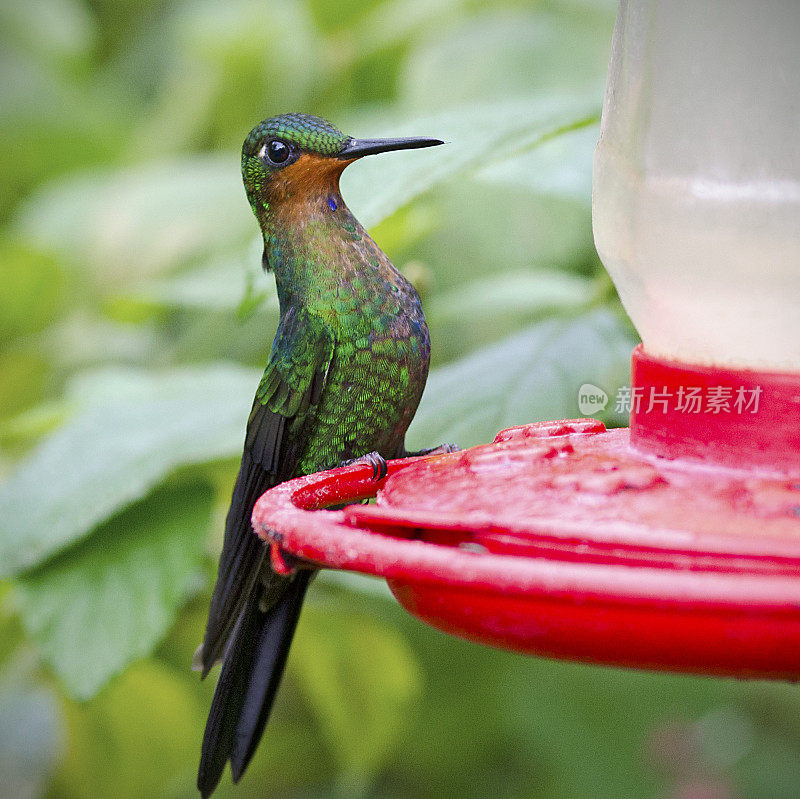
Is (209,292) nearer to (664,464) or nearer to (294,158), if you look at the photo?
(294,158)

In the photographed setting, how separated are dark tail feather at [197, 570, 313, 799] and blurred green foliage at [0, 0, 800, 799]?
0.29m

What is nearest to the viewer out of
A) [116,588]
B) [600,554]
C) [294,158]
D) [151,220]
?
[600,554]

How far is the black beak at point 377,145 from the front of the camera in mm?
1619

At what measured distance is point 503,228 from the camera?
305cm

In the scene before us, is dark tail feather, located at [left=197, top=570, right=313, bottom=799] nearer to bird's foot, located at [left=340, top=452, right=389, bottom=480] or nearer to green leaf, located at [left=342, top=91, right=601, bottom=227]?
bird's foot, located at [left=340, top=452, right=389, bottom=480]

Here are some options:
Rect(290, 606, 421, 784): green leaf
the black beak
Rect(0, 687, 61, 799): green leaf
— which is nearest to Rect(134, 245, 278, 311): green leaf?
the black beak

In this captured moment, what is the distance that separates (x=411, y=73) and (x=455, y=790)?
2.57 metres

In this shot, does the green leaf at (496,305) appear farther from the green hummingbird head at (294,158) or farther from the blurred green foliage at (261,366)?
the green hummingbird head at (294,158)

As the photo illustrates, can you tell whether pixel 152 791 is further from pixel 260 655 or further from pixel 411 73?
pixel 411 73

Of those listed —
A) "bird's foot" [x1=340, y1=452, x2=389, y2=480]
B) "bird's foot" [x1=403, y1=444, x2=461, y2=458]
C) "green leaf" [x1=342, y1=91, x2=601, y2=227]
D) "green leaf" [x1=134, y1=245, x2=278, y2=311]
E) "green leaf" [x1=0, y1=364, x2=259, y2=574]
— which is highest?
"green leaf" [x1=342, y1=91, x2=601, y2=227]

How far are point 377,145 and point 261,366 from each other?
1.50m

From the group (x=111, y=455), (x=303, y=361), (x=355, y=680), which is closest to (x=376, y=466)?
(x=303, y=361)

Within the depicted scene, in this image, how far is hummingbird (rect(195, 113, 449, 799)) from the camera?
70.6 inches

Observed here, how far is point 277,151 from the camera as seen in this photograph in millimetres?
1824
